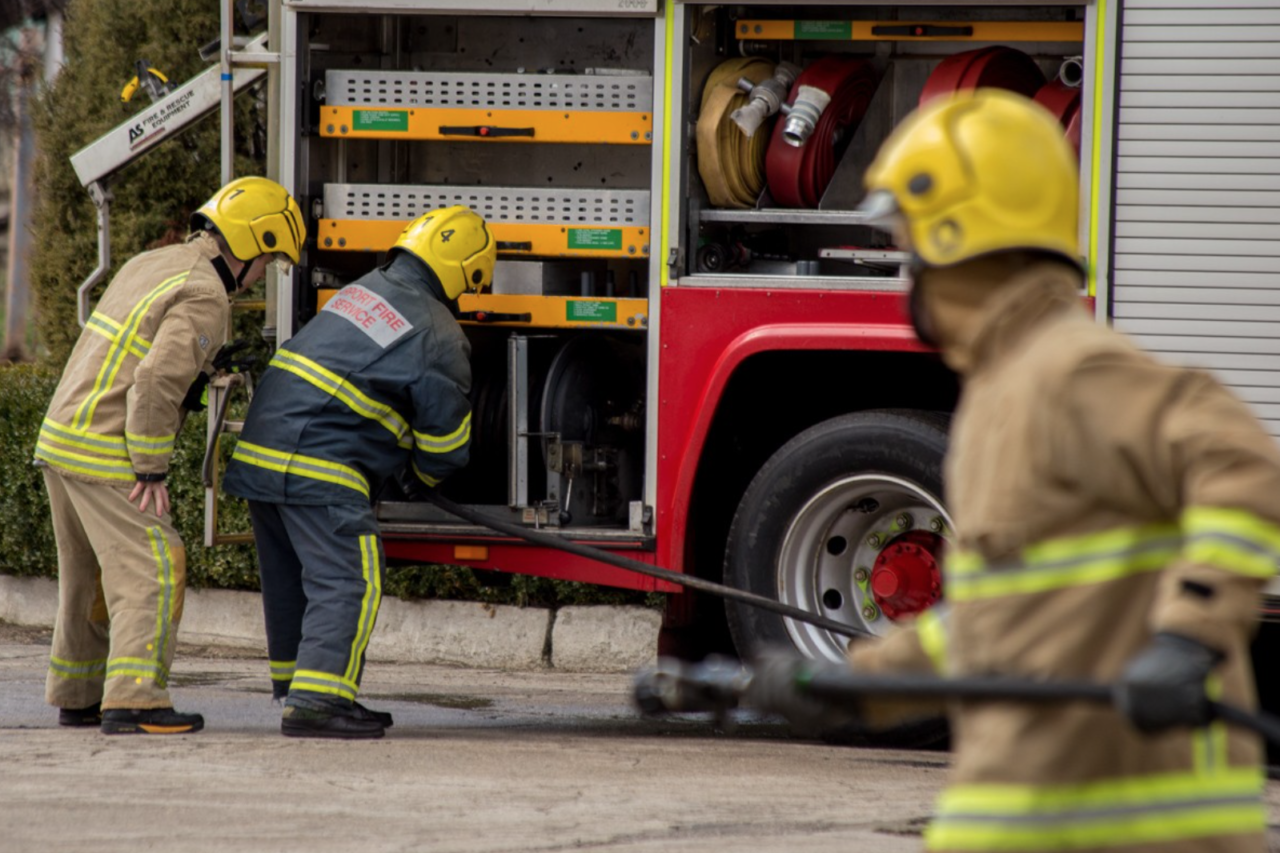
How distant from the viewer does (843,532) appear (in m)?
5.54

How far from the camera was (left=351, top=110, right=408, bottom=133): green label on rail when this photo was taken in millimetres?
5953

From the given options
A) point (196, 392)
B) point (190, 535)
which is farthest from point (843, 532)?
point (190, 535)

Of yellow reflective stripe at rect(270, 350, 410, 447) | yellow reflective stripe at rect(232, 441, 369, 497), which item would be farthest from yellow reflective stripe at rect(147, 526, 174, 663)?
yellow reflective stripe at rect(270, 350, 410, 447)

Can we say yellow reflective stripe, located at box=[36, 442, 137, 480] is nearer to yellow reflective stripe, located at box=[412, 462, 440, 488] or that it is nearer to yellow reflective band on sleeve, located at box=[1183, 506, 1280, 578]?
yellow reflective stripe, located at box=[412, 462, 440, 488]

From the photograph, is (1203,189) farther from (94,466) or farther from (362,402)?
(94,466)

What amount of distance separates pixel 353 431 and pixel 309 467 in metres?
0.18

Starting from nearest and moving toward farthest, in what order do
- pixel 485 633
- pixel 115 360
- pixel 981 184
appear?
1. pixel 981 184
2. pixel 115 360
3. pixel 485 633

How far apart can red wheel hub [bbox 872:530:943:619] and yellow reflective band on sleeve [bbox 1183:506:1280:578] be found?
340 centimetres

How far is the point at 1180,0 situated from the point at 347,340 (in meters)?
2.74

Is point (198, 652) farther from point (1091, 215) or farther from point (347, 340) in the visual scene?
point (1091, 215)

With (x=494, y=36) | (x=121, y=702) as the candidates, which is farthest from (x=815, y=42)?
(x=121, y=702)

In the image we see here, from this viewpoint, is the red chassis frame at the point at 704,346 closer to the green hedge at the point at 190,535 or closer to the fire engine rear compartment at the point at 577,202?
the fire engine rear compartment at the point at 577,202

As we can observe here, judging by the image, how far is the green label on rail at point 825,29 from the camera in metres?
5.75

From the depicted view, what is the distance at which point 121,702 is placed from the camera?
18.2ft
